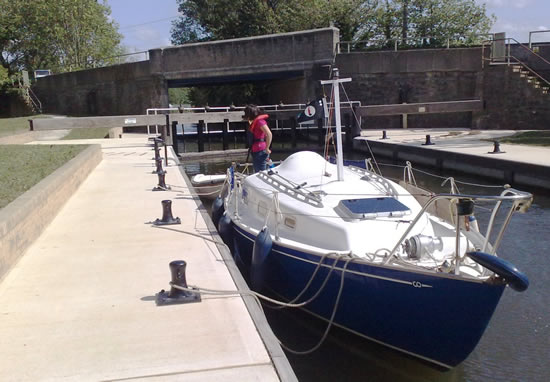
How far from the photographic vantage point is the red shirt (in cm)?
995

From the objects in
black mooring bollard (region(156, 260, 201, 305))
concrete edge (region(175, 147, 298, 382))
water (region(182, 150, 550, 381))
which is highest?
black mooring bollard (region(156, 260, 201, 305))

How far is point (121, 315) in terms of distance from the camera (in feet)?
15.7

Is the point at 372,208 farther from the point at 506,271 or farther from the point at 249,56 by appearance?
the point at 249,56

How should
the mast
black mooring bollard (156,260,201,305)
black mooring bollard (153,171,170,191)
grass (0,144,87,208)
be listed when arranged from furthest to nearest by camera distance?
black mooring bollard (153,171,170,191)
grass (0,144,87,208)
the mast
black mooring bollard (156,260,201,305)

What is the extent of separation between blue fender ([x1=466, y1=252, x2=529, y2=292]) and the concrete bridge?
2666cm

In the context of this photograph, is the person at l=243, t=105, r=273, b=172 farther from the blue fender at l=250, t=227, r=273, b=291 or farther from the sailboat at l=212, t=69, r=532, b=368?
the blue fender at l=250, t=227, r=273, b=291

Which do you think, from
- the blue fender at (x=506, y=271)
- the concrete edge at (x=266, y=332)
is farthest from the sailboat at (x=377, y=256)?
the concrete edge at (x=266, y=332)

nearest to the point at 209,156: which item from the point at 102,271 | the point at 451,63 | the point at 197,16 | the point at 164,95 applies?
the point at 164,95

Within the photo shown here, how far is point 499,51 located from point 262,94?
19305 millimetres

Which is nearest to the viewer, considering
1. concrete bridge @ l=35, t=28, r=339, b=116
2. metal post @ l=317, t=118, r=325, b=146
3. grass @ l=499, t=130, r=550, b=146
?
grass @ l=499, t=130, r=550, b=146

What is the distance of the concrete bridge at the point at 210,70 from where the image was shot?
30516 mm

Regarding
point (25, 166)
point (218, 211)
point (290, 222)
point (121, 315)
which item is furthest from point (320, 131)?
point (121, 315)

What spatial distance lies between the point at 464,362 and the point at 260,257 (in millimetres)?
2638

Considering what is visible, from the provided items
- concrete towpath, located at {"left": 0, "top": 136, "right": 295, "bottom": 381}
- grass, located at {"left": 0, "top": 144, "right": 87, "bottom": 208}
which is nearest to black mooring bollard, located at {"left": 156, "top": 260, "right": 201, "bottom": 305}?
concrete towpath, located at {"left": 0, "top": 136, "right": 295, "bottom": 381}
